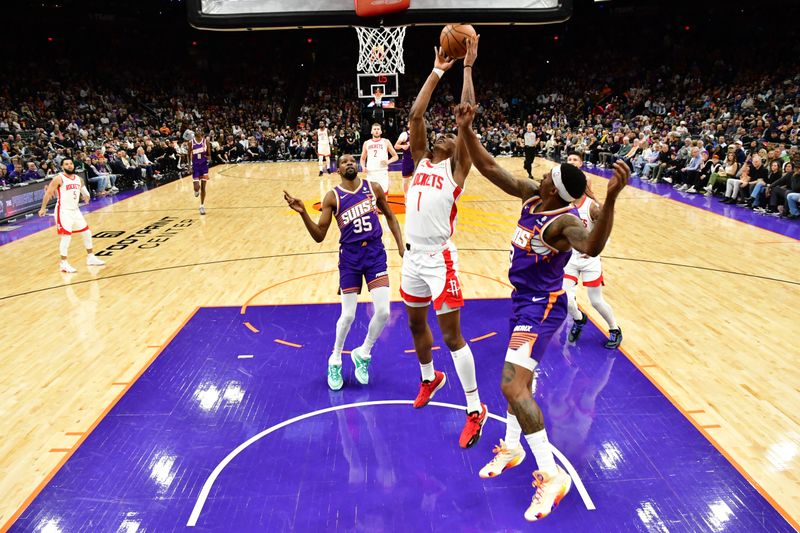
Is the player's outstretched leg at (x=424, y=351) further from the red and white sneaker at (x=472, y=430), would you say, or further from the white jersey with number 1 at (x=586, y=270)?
the white jersey with number 1 at (x=586, y=270)

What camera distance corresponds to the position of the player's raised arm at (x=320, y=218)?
477 centimetres

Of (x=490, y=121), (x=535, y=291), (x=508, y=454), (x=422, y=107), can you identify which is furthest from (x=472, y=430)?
(x=490, y=121)

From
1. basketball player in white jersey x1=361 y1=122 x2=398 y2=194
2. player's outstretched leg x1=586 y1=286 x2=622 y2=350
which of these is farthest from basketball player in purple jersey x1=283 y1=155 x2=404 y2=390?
basketball player in white jersey x1=361 y1=122 x2=398 y2=194

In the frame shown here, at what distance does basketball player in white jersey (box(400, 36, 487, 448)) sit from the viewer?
165 inches

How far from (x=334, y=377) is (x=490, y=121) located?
90.4 ft

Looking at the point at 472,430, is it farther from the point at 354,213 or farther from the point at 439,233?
the point at 354,213

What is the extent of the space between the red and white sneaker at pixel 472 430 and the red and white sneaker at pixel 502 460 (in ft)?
0.70

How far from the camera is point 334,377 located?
17.4ft

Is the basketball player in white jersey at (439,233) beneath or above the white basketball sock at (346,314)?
above

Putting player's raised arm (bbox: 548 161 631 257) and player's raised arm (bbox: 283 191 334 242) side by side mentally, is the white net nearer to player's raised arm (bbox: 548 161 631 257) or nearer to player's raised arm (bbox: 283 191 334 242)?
player's raised arm (bbox: 283 191 334 242)

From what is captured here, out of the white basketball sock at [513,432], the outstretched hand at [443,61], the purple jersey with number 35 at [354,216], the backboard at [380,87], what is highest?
the backboard at [380,87]

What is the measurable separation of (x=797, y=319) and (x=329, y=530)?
6.07m

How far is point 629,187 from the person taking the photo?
1716 cm

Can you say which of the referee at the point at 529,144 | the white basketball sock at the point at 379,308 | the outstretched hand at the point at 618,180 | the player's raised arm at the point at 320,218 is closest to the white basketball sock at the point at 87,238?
the player's raised arm at the point at 320,218
